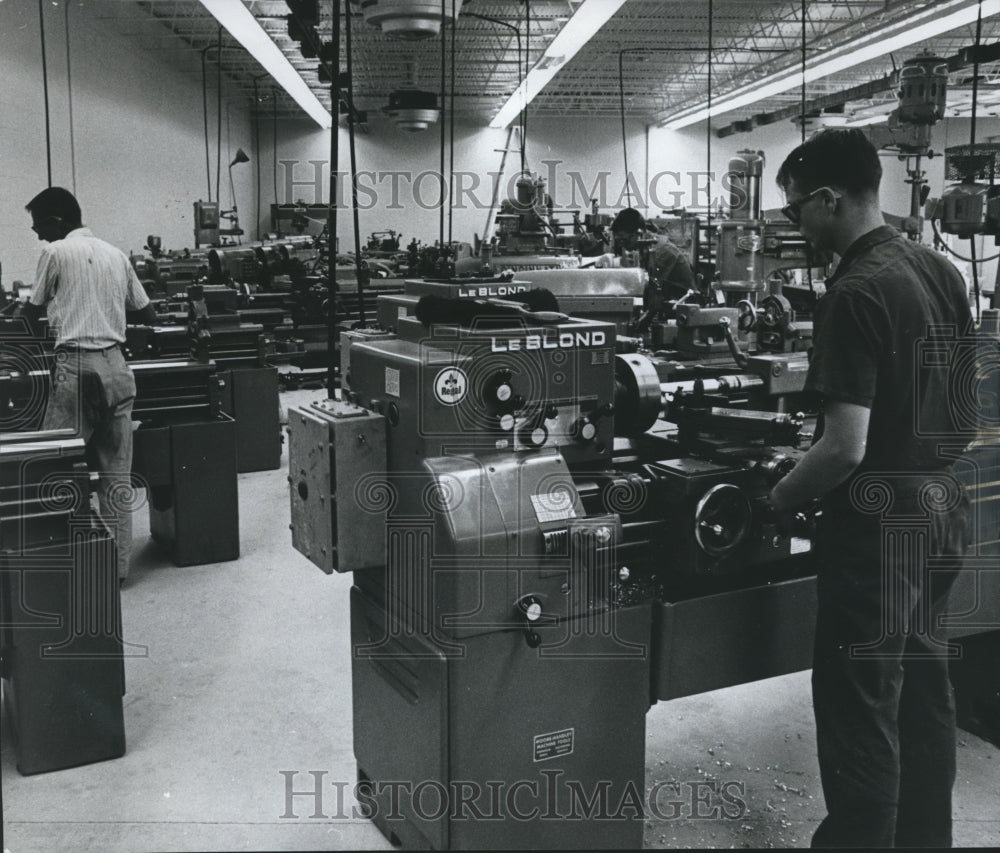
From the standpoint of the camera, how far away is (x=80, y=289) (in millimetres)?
3121

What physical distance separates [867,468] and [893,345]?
0.21 m

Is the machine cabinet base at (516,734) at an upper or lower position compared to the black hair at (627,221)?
lower

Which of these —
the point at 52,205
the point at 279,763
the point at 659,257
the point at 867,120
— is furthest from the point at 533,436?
the point at 867,120

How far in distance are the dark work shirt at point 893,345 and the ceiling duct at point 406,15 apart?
1.68m

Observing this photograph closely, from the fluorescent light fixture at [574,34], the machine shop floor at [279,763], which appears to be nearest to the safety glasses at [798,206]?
the machine shop floor at [279,763]

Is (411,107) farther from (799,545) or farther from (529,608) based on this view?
(529,608)

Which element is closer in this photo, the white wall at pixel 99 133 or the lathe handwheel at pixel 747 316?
the lathe handwheel at pixel 747 316

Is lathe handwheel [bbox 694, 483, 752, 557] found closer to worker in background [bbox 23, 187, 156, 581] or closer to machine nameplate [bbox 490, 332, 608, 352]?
machine nameplate [bbox 490, 332, 608, 352]

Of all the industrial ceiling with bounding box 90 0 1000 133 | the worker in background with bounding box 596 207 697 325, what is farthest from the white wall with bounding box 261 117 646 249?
the worker in background with bounding box 596 207 697 325

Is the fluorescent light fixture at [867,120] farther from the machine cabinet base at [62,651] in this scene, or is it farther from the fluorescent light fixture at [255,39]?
the machine cabinet base at [62,651]

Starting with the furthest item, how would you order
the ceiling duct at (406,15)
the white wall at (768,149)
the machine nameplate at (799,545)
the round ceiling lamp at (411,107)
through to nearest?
1. the white wall at (768,149)
2. the round ceiling lamp at (411,107)
3. the ceiling duct at (406,15)
4. the machine nameplate at (799,545)

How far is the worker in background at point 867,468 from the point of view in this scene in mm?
1511

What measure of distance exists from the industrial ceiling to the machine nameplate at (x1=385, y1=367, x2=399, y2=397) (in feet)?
16.1

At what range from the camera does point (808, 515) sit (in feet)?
5.96
